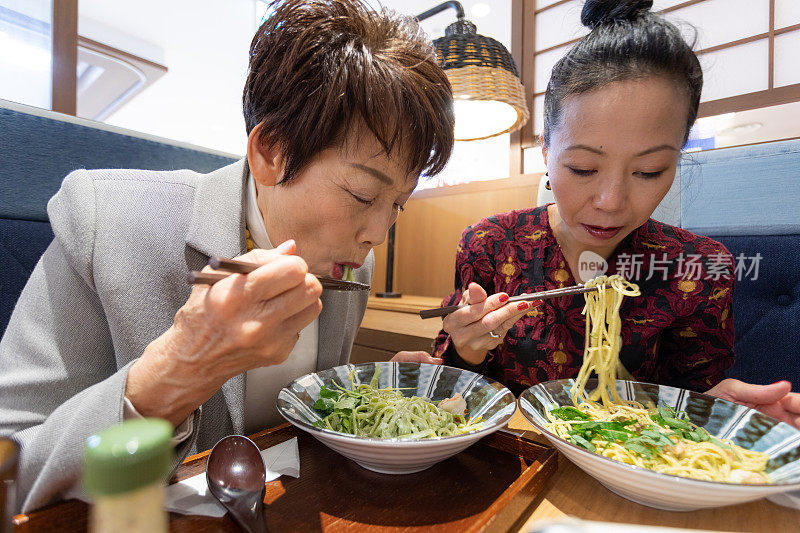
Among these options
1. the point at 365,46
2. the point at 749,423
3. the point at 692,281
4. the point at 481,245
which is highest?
the point at 365,46

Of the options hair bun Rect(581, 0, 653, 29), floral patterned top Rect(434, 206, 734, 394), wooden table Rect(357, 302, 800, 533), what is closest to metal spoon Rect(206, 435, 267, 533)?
wooden table Rect(357, 302, 800, 533)

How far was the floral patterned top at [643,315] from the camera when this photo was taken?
1.46 m

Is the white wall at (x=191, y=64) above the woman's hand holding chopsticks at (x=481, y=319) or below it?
above

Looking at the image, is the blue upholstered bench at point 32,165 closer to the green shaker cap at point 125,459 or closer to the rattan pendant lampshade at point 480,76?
the green shaker cap at point 125,459

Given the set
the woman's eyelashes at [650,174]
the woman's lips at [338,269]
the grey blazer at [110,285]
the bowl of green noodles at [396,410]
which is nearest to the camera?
the bowl of green noodles at [396,410]

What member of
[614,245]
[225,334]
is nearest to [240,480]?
[225,334]

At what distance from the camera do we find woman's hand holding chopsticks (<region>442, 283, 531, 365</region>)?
1.17 m

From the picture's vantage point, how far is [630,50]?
121cm

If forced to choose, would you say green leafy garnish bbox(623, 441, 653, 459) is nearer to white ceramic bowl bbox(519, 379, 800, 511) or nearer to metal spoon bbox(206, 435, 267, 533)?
white ceramic bowl bbox(519, 379, 800, 511)

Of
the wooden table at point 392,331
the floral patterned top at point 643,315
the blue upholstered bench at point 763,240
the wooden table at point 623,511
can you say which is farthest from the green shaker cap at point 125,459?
the wooden table at point 392,331

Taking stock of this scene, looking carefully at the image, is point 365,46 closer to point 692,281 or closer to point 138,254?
point 138,254

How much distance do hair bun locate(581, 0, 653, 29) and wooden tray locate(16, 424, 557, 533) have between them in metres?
1.34

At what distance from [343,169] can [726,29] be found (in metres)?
3.67

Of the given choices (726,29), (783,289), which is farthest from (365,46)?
(726,29)
